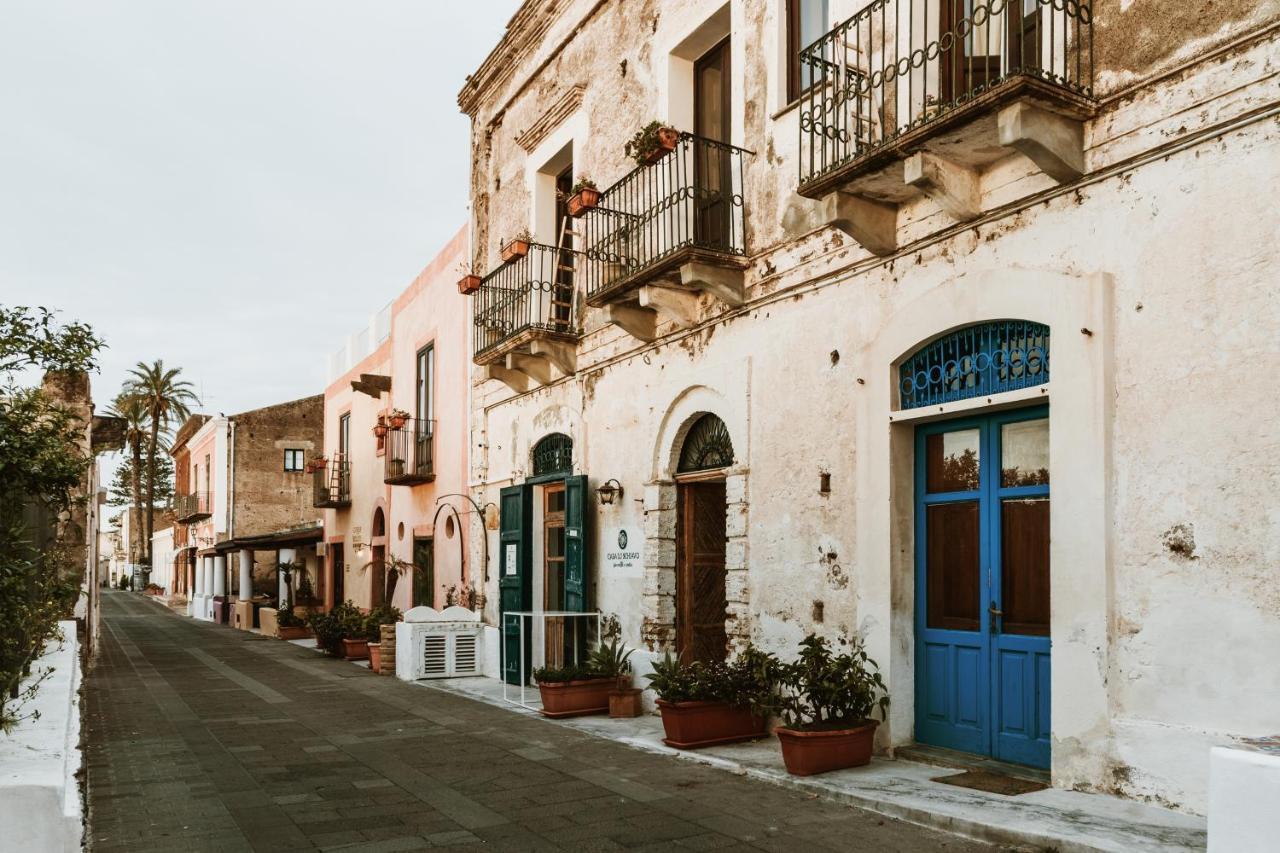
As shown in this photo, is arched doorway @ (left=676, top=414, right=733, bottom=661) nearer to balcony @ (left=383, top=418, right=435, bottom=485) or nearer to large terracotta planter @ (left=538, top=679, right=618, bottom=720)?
large terracotta planter @ (left=538, top=679, right=618, bottom=720)

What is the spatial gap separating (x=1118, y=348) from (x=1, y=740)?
5.76 m

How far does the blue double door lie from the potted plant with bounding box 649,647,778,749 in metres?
1.30

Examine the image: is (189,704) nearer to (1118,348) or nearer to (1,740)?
(1,740)

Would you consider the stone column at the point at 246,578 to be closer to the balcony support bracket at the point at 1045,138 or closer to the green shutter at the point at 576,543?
the green shutter at the point at 576,543

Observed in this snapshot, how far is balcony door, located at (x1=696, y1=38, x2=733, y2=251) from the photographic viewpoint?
32.6ft

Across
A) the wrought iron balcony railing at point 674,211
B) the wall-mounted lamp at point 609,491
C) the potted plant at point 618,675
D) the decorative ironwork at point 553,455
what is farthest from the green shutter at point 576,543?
the wrought iron balcony railing at point 674,211

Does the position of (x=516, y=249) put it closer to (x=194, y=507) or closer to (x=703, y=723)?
(x=703, y=723)

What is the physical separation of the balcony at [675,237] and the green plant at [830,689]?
3382 millimetres

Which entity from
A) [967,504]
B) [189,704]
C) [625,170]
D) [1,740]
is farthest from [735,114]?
[189,704]

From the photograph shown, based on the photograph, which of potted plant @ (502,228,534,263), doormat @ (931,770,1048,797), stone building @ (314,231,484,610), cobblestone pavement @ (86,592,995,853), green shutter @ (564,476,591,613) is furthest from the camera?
stone building @ (314,231,484,610)

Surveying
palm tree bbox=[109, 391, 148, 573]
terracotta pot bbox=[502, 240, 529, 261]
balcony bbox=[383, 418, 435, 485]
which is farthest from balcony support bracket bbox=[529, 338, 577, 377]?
palm tree bbox=[109, 391, 148, 573]

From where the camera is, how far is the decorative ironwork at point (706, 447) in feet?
32.6

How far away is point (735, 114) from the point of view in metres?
9.70

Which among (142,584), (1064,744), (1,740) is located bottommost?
(142,584)
